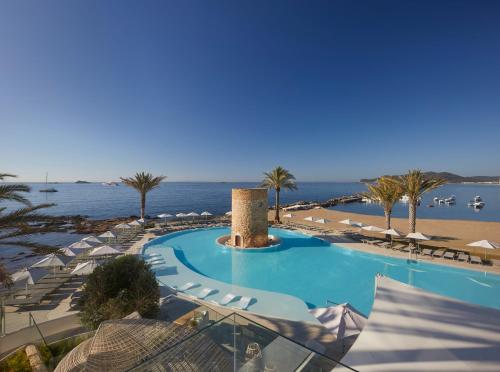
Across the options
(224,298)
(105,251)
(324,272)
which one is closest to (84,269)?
(105,251)

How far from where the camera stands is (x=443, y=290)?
1214 cm

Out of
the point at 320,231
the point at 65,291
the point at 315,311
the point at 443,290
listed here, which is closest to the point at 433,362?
the point at 315,311

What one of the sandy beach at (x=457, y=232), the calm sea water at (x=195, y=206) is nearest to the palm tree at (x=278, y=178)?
the sandy beach at (x=457, y=232)

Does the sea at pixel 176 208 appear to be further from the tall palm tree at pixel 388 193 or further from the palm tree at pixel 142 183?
the tall palm tree at pixel 388 193

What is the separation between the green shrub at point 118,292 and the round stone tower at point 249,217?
10.4m

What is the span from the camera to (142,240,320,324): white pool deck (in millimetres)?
8906

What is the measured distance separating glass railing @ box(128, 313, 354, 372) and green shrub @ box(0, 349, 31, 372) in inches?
168

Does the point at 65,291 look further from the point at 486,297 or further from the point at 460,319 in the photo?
the point at 486,297

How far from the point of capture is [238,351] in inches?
166

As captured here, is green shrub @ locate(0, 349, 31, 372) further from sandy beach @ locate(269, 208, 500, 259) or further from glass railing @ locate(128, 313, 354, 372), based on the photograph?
sandy beach @ locate(269, 208, 500, 259)

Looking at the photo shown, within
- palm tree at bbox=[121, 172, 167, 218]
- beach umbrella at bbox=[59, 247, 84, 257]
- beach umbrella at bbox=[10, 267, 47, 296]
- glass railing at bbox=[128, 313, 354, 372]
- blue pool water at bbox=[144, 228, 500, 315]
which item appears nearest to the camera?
glass railing at bbox=[128, 313, 354, 372]

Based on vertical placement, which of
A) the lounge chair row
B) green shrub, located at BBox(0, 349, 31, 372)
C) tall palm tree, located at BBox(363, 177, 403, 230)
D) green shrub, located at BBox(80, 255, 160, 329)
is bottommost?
the lounge chair row

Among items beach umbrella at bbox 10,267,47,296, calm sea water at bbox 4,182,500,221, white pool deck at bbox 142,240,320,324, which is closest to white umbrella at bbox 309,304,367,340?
white pool deck at bbox 142,240,320,324

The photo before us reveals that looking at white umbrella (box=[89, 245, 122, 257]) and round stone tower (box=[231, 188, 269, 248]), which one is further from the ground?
round stone tower (box=[231, 188, 269, 248])
